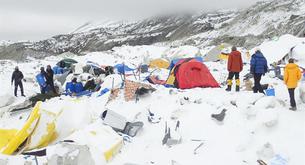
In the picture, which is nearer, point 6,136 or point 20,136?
point 20,136

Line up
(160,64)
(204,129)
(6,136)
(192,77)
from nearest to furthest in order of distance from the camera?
(204,129)
(6,136)
(192,77)
(160,64)

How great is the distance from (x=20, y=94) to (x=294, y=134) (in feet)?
39.5

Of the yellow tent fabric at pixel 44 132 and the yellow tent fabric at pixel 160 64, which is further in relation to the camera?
the yellow tent fabric at pixel 160 64

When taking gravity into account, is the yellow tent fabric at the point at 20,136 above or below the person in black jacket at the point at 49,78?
below

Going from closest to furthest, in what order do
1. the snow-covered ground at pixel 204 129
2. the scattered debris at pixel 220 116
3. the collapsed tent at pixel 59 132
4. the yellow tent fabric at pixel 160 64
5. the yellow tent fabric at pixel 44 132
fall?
the snow-covered ground at pixel 204 129, the collapsed tent at pixel 59 132, the yellow tent fabric at pixel 44 132, the scattered debris at pixel 220 116, the yellow tent fabric at pixel 160 64

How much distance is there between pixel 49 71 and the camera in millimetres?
16438

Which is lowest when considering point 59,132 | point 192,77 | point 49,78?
point 59,132

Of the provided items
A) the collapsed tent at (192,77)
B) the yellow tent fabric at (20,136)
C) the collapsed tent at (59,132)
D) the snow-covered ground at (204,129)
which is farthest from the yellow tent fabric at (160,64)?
the yellow tent fabric at (20,136)

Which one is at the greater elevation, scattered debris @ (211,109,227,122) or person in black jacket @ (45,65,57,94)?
person in black jacket @ (45,65,57,94)

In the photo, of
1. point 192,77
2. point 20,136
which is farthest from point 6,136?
point 192,77

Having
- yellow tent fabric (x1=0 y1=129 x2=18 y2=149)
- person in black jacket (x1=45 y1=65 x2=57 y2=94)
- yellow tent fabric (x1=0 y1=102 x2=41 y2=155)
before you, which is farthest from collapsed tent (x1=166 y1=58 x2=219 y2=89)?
yellow tent fabric (x1=0 y1=129 x2=18 y2=149)

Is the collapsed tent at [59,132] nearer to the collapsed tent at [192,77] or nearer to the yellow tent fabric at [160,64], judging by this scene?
the collapsed tent at [192,77]

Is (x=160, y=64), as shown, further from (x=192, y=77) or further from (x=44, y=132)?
(x=44, y=132)

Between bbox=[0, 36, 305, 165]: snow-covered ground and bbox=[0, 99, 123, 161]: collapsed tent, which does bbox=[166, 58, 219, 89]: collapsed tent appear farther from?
bbox=[0, 99, 123, 161]: collapsed tent
